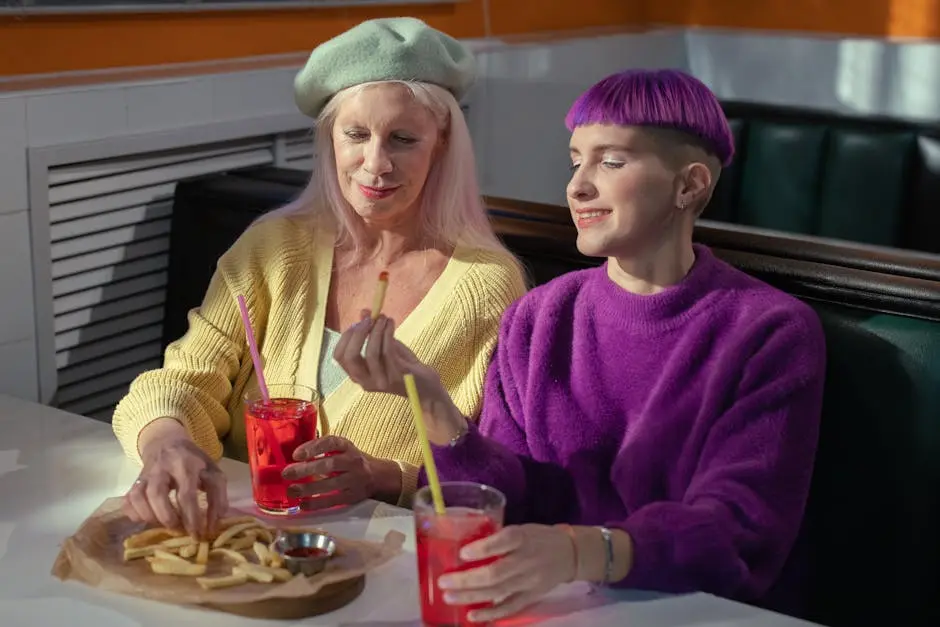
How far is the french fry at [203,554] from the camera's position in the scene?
130cm

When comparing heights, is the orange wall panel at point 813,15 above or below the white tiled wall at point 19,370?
above

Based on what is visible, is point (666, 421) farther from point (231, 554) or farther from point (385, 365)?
point (231, 554)

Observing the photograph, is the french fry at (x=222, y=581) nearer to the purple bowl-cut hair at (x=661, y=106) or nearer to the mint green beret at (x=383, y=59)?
the purple bowl-cut hair at (x=661, y=106)

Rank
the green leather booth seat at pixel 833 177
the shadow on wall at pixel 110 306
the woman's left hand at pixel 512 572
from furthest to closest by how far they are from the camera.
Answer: the green leather booth seat at pixel 833 177, the shadow on wall at pixel 110 306, the woman's left hand at pixel 512 572

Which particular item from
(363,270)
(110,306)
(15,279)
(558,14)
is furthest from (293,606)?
(558,14)

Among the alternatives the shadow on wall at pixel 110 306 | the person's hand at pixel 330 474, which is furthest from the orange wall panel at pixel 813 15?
the person's hand at pixel 330 474

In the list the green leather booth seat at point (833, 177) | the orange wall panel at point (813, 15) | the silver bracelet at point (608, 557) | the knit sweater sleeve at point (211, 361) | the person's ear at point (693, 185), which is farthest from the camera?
the orange wall panel at point (813, 15)

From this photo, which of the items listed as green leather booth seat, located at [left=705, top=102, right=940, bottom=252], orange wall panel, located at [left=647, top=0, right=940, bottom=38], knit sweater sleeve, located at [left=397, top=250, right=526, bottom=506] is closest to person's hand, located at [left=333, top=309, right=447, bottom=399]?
knit sweater sleeve, located at [left=397, top=250, right=526, bottom=506]

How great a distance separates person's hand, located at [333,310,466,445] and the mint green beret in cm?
47

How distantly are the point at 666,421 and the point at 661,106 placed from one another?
35 centimetres

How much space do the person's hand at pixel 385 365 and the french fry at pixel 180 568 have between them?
0.26 meters

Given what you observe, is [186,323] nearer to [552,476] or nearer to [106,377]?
[106,377]

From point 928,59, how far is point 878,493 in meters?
2.37

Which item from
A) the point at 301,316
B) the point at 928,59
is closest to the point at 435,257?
the point at 301,316
